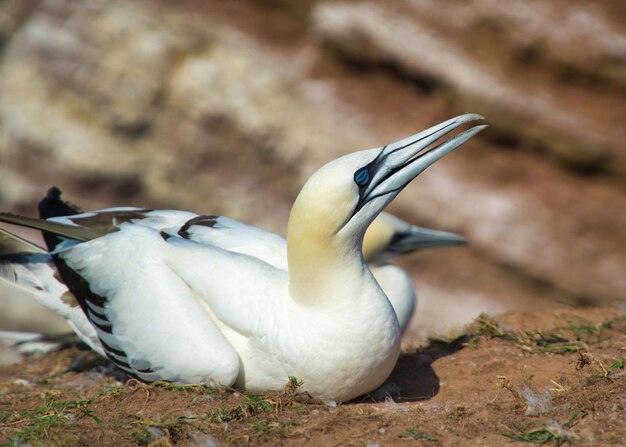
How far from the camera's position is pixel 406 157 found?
14.0 ft

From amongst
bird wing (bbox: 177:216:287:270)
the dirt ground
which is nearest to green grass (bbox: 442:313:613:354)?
the dirt ground

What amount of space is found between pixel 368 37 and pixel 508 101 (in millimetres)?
2097

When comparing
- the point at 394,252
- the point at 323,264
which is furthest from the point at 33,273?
the point at 394,252

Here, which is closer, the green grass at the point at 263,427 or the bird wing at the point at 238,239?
the green grass at the point at 263,427

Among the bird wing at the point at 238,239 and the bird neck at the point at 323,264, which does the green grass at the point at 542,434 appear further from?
the bird wing at the point at 238,239

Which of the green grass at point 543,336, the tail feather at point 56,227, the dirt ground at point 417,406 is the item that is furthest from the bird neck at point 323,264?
the tail feather at point 56,227

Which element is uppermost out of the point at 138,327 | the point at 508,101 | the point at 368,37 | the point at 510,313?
the point at 368,37

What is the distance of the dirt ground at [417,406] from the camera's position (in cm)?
371

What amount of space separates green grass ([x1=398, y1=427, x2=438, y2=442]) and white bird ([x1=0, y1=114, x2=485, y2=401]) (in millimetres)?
542

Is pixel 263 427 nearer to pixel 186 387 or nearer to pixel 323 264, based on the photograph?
pixel 186 387

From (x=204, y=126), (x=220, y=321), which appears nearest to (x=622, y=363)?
(x=220, y=321)

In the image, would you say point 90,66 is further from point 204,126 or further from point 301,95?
point 301,95

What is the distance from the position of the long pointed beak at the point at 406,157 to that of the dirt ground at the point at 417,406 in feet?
3.66

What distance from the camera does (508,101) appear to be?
443 inches
